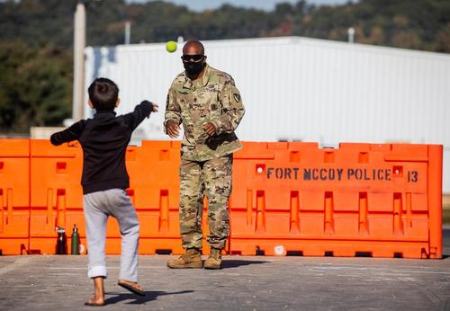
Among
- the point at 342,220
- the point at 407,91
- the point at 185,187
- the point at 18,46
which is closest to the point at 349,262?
the point at 342,220

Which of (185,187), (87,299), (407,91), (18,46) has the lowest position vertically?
(87,299)

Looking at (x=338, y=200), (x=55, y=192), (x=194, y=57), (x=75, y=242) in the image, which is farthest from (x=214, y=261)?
(x=55, y=192)

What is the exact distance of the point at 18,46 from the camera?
95875 millimetres

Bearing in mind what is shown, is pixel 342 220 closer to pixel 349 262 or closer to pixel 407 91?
pixel 349 262

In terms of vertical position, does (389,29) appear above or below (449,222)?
above

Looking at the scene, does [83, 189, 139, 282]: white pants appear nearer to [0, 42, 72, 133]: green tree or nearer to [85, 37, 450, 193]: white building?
[85, 37, 450, 193]: white building

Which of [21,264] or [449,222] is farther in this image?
[449,222]

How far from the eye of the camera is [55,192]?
13609 millimetres

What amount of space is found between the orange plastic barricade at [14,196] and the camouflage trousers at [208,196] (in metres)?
2.43

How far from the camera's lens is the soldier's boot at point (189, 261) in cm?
1179

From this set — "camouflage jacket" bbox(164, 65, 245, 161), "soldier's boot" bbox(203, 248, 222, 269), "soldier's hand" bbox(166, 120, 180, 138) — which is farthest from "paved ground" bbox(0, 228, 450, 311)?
"soldier's hand" bbox(166, 120, 180, 138)

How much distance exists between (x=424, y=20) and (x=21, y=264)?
416 ft

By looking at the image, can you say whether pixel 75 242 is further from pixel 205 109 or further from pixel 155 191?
pixel 205 109

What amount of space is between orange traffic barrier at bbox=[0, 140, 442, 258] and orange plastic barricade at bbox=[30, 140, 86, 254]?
0.04ft
